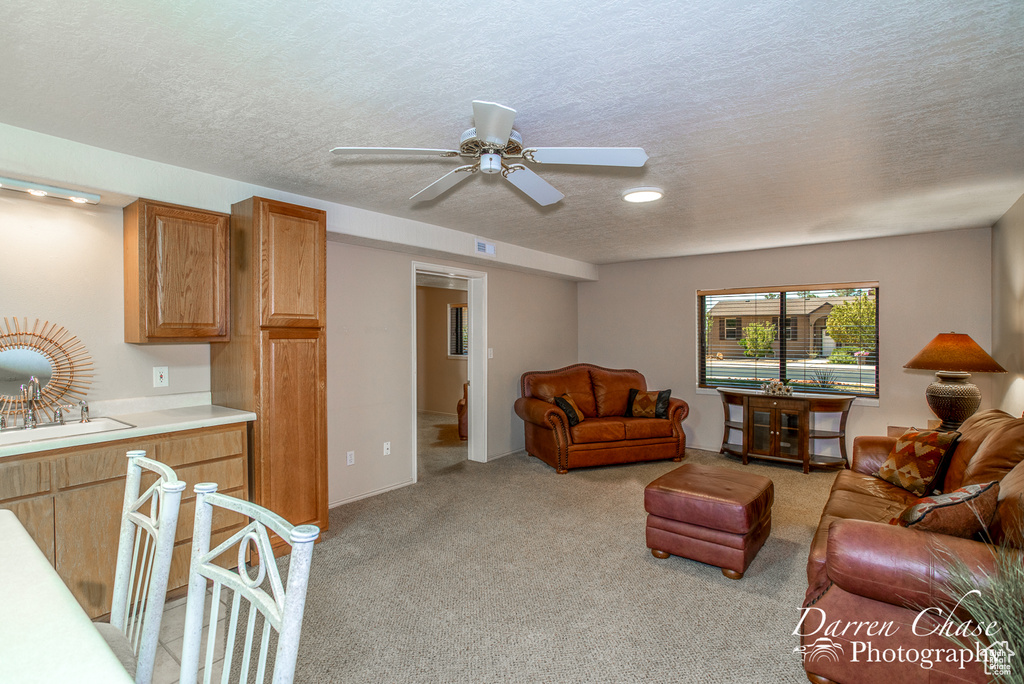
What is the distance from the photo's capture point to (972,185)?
319 cm

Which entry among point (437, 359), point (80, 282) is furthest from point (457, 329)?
point (80, 282)

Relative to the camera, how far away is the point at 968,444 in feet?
9.12

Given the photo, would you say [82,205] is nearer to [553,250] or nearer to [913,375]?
[553,250]

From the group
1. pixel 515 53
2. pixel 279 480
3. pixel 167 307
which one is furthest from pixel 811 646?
pixel 167 307

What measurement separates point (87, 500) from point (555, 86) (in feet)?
9.09

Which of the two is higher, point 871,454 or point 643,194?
point 643,194

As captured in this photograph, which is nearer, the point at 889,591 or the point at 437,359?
the point at 889,591

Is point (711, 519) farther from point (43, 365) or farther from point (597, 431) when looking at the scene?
point (43, 365)

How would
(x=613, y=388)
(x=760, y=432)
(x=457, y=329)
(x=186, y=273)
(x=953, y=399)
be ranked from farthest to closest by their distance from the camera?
(x=457, y=329) < (x=613, y=388) < (x=760, y=432) < (x=953, y=399) < (x=186, y=273)

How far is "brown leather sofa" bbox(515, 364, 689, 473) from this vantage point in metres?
5.08

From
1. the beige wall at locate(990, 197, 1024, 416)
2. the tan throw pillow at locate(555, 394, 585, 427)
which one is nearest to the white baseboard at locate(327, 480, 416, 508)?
the tan throw pillow at locate(555, 394, 585, 427)

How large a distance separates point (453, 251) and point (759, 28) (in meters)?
3.30

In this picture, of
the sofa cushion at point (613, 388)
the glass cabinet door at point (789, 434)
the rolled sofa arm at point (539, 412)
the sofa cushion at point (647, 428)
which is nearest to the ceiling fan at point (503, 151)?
the rolled sofa arm at point (539, 412)

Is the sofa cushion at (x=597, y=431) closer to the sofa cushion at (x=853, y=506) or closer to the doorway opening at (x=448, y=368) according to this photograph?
the doorway opening at (x=448, y=368)
